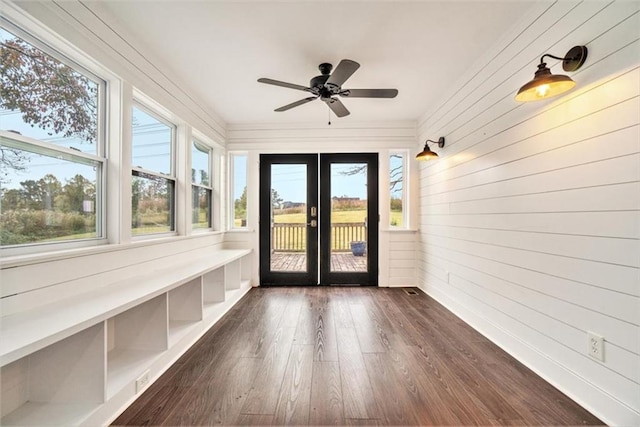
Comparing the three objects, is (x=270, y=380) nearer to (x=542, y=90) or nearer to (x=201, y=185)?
(x=542, y=90)

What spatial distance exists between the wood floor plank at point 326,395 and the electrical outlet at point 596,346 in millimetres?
1503

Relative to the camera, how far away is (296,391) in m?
1.73

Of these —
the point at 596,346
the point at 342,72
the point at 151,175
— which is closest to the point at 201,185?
the point at 151,175

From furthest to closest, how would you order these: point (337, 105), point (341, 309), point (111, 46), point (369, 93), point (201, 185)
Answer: point (201, 185) < point (341, 309) < point (337, 105) < point (369, 93) < point (111, 46)

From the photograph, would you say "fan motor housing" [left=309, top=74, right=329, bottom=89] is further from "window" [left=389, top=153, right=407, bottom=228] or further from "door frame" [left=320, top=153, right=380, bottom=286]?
"window" [left=389, top=153, right=407, bottom=228]

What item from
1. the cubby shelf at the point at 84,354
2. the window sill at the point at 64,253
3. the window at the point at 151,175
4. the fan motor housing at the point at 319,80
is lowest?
the cubby shelf at the point at 84,354

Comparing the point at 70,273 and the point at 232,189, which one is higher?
the point at 232,189

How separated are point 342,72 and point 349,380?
2354mm

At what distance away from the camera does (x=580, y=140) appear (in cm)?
162

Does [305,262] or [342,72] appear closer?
[342,72]

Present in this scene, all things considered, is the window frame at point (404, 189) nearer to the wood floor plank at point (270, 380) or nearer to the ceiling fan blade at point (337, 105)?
the ceiling fan blade at point (337, 105)

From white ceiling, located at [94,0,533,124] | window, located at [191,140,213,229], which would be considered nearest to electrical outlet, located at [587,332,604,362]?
white ceiling, located at [94,0,533,124]

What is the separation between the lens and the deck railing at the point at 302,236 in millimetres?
4344

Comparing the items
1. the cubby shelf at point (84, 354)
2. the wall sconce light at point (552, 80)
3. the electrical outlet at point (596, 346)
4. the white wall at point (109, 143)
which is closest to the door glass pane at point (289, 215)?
the white wall at point (109, 143)
